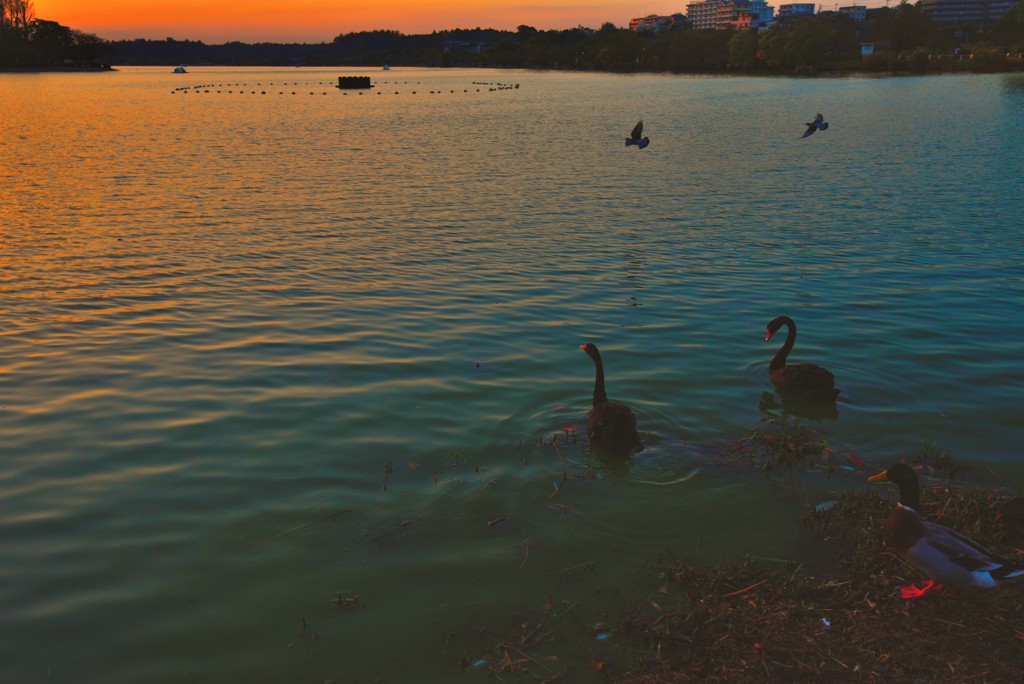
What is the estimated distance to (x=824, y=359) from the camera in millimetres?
15344

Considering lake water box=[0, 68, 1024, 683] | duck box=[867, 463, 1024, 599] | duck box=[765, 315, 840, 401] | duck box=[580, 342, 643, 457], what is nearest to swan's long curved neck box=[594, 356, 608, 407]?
duck box=[580, 342, 643, 457]

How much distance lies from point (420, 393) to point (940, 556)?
8.18 metres

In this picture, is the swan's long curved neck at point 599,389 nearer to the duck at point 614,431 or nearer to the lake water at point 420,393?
the duck at point 614,431

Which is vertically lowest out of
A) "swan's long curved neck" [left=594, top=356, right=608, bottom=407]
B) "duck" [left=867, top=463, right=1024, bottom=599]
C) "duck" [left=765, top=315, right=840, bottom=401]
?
"duck" [left=765, top=315, right=840, bottom=401]

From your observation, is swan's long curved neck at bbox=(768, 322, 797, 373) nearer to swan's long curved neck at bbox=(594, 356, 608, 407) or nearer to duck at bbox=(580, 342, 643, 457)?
swan's long curved neck at bbox=(594, 356, 608, 407)

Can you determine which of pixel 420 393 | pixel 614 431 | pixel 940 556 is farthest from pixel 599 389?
pixel 940 556

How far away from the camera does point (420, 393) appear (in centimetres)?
1345

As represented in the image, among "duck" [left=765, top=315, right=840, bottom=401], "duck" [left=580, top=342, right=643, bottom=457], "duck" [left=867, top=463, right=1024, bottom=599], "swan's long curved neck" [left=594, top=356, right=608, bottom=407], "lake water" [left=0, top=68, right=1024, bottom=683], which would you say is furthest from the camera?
"duck" [left=765, top=315, right=840, bottom=401]

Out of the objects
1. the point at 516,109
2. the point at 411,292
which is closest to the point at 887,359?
the point at 411,292

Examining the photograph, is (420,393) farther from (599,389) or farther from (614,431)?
(614,431)

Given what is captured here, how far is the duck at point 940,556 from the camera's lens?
7078 millimetres

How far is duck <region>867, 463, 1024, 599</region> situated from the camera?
23.2 ft

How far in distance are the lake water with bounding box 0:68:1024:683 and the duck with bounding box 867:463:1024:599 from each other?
1390 millimetres

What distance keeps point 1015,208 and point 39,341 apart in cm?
3157
